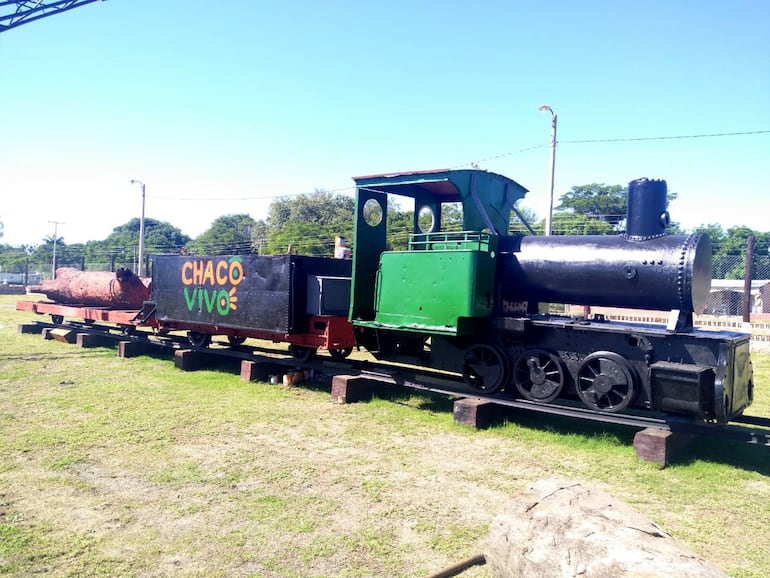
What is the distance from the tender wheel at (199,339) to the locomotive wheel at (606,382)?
23.2 ft

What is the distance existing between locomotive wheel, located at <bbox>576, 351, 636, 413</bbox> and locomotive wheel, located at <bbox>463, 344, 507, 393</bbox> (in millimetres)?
964

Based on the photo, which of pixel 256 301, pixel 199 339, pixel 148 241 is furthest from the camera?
pixel 148 241

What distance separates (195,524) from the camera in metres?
4.21

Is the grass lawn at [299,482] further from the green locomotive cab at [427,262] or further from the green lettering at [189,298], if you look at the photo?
the green lettering at [189,298]

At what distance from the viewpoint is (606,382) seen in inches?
245

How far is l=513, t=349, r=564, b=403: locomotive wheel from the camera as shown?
21.7ft

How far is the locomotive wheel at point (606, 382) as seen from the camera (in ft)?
20.1

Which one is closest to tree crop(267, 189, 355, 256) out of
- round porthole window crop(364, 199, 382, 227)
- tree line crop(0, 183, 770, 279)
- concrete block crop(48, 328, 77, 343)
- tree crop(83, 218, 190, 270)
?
tree line crop(0, 183, 770, 279)

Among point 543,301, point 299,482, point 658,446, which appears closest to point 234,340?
point 543,301

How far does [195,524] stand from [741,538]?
378 cm

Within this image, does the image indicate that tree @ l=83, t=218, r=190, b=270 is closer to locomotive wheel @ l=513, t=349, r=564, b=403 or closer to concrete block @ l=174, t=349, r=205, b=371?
concrete block @ l=174, t=349, r=205, b=371

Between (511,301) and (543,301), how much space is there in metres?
0.38

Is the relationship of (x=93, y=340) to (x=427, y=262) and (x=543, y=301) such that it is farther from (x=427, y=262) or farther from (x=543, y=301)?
(x=543, y=301)

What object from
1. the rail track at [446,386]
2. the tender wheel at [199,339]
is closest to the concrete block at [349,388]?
the rail track at [446,386]
